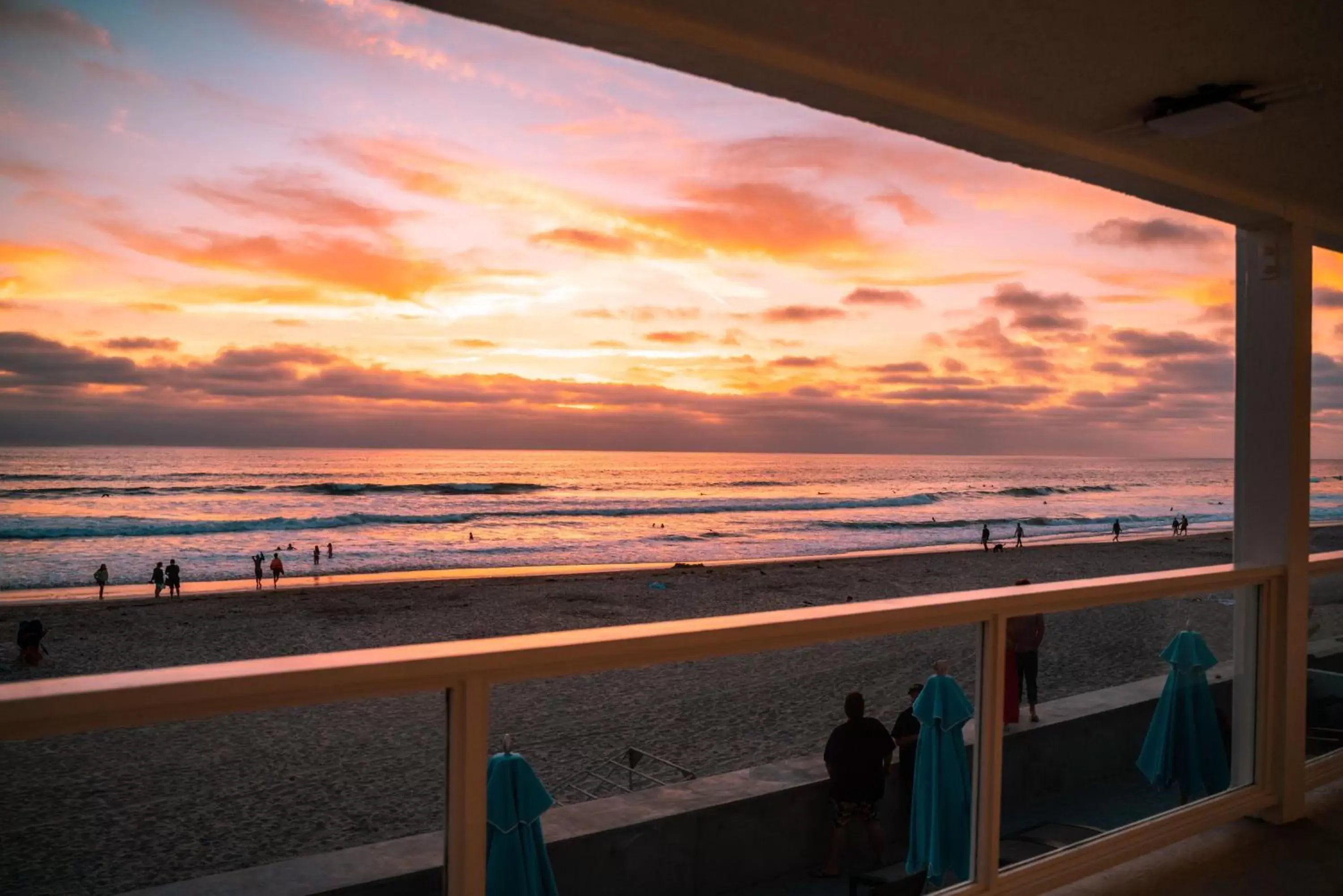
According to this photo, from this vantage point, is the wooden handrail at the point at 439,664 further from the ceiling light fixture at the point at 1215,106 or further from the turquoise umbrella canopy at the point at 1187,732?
the ceiling light fixture at the point at 1215,106

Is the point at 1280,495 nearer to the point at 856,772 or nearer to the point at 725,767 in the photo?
the point at 856,772

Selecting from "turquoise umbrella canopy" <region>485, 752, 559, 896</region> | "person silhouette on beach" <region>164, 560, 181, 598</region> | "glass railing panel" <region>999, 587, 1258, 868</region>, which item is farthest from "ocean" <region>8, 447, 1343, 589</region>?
"turquoise umbrella canopy" <region>485, 752, 559, 896</region>

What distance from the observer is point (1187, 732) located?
2.78 m

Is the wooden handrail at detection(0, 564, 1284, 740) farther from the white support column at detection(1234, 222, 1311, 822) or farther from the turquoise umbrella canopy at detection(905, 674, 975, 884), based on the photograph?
the white support column at detection(1234, 222, 1311, 822)

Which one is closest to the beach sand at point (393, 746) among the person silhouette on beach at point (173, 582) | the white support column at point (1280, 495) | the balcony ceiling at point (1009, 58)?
the white support column at point (1280, 495)

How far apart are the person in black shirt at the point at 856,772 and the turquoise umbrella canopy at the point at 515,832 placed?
0.62 meters

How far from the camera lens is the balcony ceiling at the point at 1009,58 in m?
1.64

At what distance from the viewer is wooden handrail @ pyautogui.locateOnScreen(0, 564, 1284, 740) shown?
3.74ft

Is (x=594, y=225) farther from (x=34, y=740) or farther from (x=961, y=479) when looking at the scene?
(x=34, y=740)

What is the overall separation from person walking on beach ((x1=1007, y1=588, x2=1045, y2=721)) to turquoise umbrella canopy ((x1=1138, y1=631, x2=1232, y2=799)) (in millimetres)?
592

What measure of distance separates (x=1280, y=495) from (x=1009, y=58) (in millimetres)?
1939

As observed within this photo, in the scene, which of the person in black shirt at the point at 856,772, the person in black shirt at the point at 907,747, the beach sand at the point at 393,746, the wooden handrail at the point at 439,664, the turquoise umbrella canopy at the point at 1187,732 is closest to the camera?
the wooden handrail at the point at 439,664

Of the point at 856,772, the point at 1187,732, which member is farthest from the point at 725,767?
the point at 1187,732

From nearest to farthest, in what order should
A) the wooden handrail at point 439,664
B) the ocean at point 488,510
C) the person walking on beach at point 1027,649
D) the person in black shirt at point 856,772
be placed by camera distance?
1. the wooden handrail at point 439,664
2. the person in black shirt at point 856,772
3. the person walking on beach at point 1027,649
4. the ocean at point 488,510
